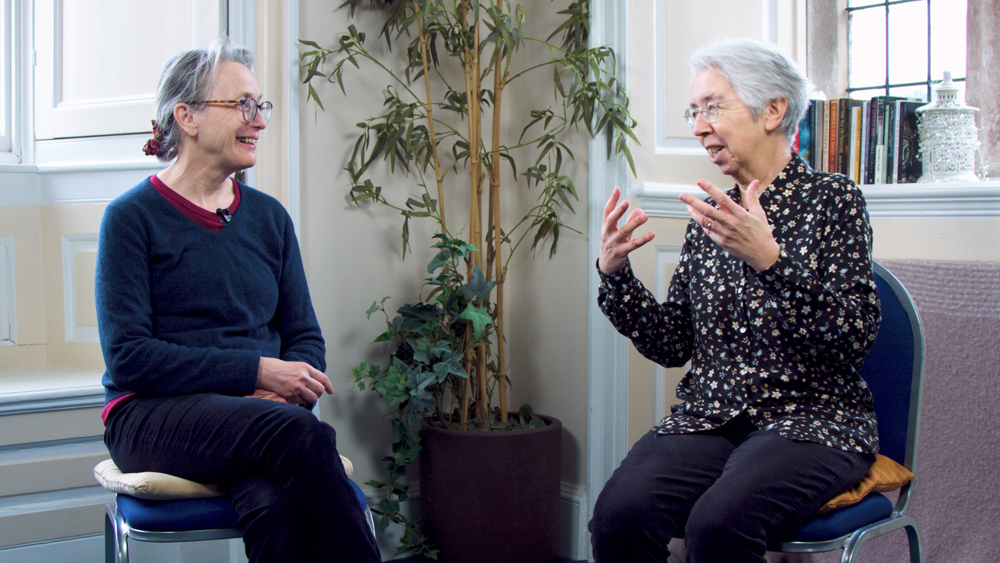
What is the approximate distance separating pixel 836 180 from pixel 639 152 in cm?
92

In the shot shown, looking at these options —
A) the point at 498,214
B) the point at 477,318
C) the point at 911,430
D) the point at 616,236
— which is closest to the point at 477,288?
the point at 477,318

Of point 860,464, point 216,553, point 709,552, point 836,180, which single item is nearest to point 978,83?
point 836,180

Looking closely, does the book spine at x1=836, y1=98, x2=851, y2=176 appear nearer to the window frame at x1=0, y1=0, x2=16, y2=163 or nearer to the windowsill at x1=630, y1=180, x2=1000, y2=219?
the windowsill at x1=630, y1=180, x2=1000, y2=219

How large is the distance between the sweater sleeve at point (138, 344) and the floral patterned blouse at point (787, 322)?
709 millimetres

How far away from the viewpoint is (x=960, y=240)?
2027mm

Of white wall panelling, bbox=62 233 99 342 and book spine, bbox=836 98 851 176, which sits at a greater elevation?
book spine, bbox=836 98 851 176

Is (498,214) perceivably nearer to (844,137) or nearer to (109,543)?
(844,137)

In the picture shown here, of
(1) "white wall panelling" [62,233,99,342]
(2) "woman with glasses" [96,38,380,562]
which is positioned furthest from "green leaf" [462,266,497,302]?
(1) "white wall panelling" [62,233,99,342]

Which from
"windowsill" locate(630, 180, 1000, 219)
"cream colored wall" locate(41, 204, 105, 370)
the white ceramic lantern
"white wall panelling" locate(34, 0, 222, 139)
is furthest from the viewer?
"cream colored wall" locate(41, 204, 105, 370)

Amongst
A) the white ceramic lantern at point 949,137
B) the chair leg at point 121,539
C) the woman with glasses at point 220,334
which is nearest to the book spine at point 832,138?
the white ceramic lantern at point 949,137

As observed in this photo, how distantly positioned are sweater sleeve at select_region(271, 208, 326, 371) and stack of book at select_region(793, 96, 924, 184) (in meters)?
1.53

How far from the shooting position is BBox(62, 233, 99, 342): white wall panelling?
2529 mm

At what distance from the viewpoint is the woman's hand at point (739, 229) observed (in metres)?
1.22

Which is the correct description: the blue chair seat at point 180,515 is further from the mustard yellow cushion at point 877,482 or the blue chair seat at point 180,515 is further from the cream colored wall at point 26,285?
the cream colored wall at point 26,285
